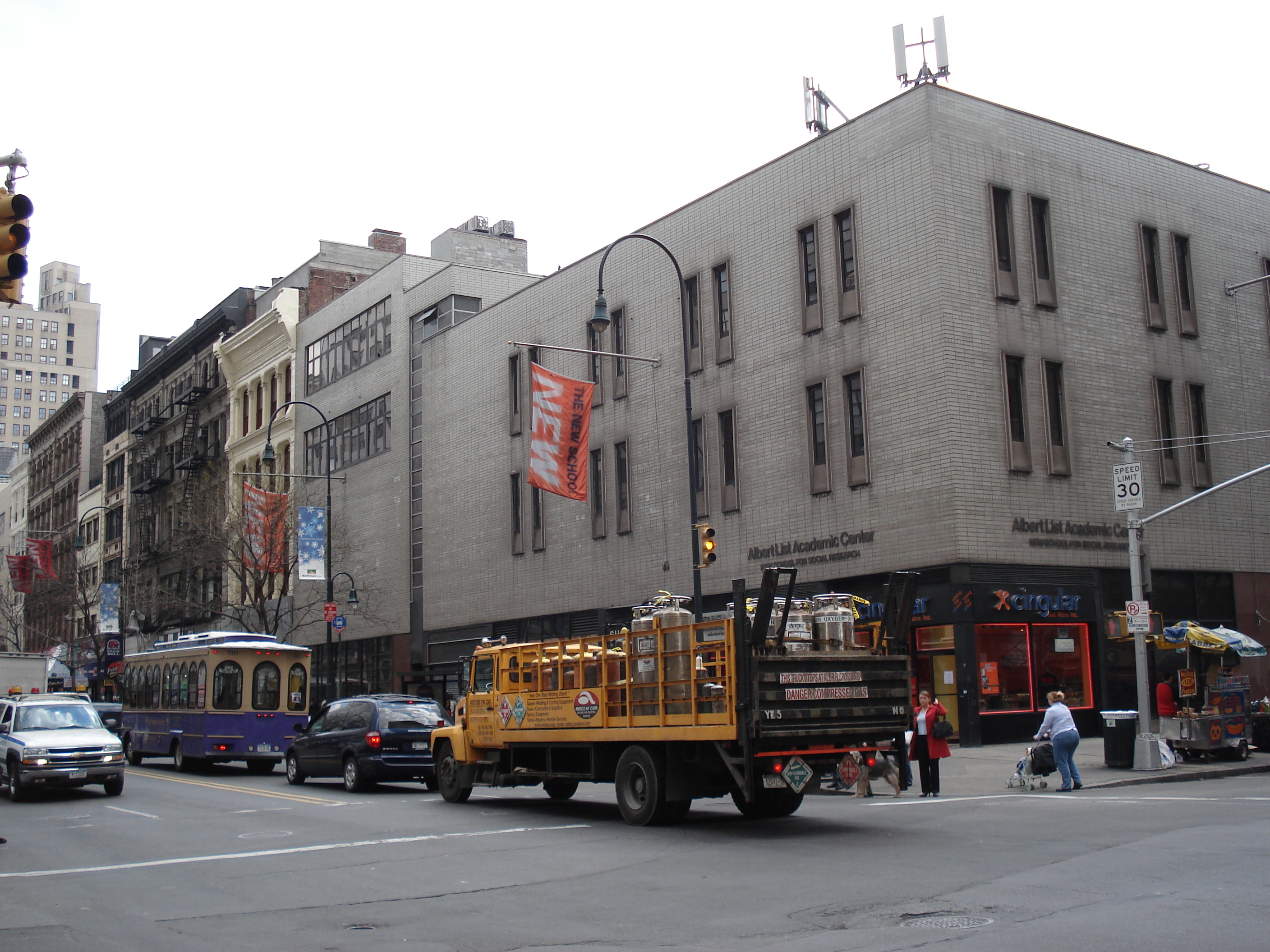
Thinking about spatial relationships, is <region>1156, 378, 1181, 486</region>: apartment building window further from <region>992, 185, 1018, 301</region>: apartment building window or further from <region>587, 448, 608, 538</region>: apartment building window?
<region>587, 448, 608, 538</region>: apartment building window

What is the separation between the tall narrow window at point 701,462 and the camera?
34250 mm

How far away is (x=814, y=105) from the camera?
120ft

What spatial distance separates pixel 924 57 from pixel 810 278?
6.66 m

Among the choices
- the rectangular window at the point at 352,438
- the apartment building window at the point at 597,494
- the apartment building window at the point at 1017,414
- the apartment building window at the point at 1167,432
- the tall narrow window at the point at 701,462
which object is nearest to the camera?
the apartment building window at the point at 1017,414

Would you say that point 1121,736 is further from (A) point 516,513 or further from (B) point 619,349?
(A) point 516,513

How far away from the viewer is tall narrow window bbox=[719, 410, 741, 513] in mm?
33312

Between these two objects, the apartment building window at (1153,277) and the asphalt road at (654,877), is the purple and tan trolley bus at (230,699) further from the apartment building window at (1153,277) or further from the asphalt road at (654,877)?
the apartment building window at (1153,277)

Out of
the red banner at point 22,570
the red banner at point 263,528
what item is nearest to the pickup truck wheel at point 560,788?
the red banner at point 263,528

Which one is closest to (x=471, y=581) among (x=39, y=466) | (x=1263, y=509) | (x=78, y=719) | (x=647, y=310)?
(x=647, y=310)

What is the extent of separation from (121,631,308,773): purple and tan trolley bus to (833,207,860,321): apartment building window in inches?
602

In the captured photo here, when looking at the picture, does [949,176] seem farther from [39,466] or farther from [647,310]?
[39,466]

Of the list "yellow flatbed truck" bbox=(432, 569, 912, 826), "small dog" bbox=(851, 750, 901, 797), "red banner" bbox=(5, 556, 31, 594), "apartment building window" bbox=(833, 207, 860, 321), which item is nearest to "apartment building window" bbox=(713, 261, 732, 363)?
"apartment building window" bbox=(833, 207, 860, 321)

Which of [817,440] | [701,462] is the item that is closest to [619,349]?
[701,462]

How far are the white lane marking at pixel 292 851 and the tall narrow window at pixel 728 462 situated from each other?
57.6 ft
